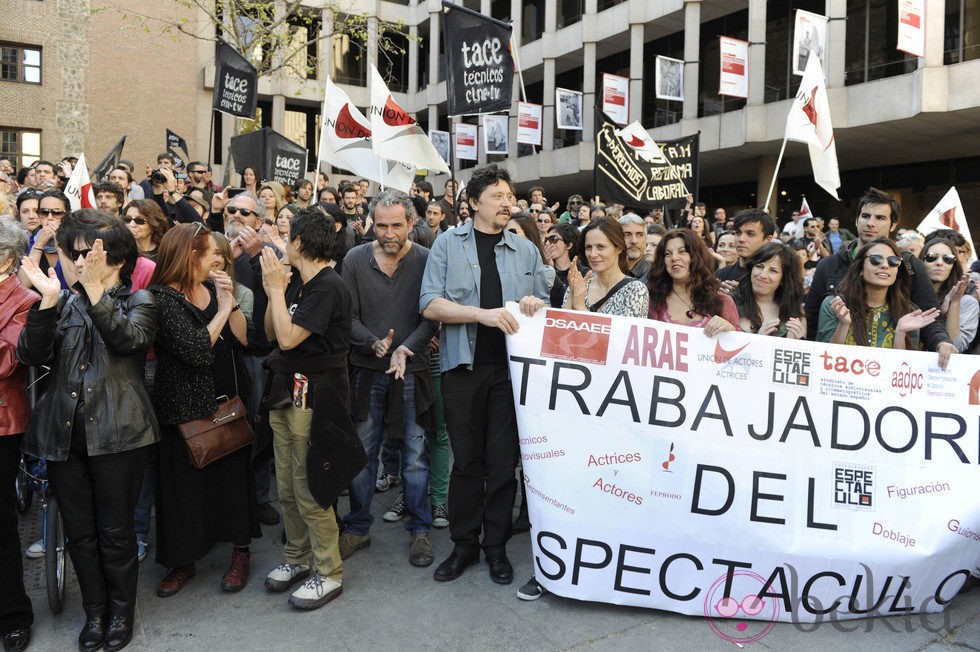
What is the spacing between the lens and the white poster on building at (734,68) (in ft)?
65.1

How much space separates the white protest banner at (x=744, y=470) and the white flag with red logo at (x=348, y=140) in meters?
5.21

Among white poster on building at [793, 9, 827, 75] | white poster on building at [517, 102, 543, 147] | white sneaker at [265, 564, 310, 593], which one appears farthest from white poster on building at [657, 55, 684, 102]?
white sneaker at [265, 564, 310, 593]

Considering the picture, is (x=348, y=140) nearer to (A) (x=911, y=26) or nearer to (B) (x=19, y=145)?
(A) (x=911, y=26)

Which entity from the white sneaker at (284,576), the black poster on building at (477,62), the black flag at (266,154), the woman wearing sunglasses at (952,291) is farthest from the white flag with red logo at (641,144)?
the white sneaker at (284,576)

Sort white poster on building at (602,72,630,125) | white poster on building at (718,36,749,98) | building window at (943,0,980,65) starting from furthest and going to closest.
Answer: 1. white poster on building at (602,72,630,125)
2. white poster on building at (718,36,749,98)
3. building window at (943,0,980,65)

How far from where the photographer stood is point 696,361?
3979 mm

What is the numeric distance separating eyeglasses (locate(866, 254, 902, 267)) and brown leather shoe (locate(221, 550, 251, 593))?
164 inches

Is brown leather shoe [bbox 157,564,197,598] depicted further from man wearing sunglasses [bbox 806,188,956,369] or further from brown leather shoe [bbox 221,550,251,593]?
man wearing sunglasses [bbox 806,188,956,369]

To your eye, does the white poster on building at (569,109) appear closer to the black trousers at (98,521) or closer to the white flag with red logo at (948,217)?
the white flag with red logo at (948,217)

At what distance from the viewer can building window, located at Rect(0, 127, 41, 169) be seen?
26.0m

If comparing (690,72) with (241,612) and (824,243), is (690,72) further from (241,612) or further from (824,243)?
(241,612)

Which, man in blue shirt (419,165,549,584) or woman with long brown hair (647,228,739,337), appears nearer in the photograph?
man in blue shirt (419,165,549,584)

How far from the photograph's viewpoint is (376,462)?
477cm

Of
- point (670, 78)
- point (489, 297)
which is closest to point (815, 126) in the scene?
point (489, 297)
